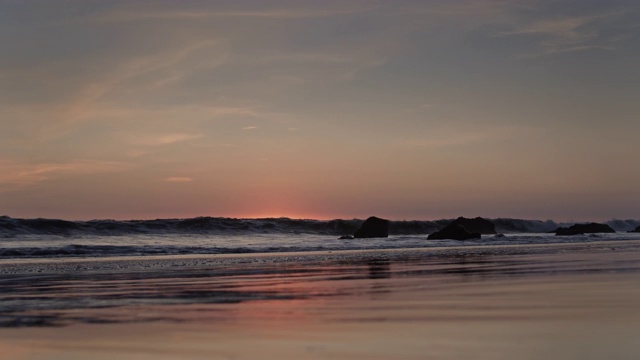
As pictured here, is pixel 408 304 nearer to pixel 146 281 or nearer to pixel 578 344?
pixel 578 344

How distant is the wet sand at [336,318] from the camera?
593cm

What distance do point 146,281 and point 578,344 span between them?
1048 cm

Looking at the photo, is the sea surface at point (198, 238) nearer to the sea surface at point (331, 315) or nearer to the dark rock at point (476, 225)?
the dark rock at point (476, 225)

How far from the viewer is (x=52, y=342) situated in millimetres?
6707

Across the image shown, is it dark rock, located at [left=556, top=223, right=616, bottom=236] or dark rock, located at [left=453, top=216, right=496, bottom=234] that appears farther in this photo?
dark rock, located at [left=453, top=216, right=496, bottom=234]

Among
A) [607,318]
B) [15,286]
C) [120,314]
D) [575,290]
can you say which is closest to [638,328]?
[607,318]

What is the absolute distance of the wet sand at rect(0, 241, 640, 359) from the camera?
19.5 ft

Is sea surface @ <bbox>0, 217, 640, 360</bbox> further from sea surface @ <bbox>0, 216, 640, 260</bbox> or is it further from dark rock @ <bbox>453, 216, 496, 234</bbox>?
dark rock @ <bbox>453, 216, 496, 234</bbox>

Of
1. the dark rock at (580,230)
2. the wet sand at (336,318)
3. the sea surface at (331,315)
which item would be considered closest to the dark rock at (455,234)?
the dark rock at (580,230)

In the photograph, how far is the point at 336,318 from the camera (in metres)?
7.88

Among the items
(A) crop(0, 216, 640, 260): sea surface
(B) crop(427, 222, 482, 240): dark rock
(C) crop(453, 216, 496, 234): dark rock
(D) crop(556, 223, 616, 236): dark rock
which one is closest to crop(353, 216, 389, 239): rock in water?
(A) crop(0, 216, 640, 260): sea surface

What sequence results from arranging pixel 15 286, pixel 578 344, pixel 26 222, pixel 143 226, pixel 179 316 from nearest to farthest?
pixel 578 344 → pixel 179 316 → pixel 15 286 → pixel 26 222 → pixel 143 226

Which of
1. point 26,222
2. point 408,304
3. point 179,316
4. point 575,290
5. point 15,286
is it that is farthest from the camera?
point 26,222

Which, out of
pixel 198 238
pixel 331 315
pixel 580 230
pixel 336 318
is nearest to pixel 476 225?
pixel 580 230
